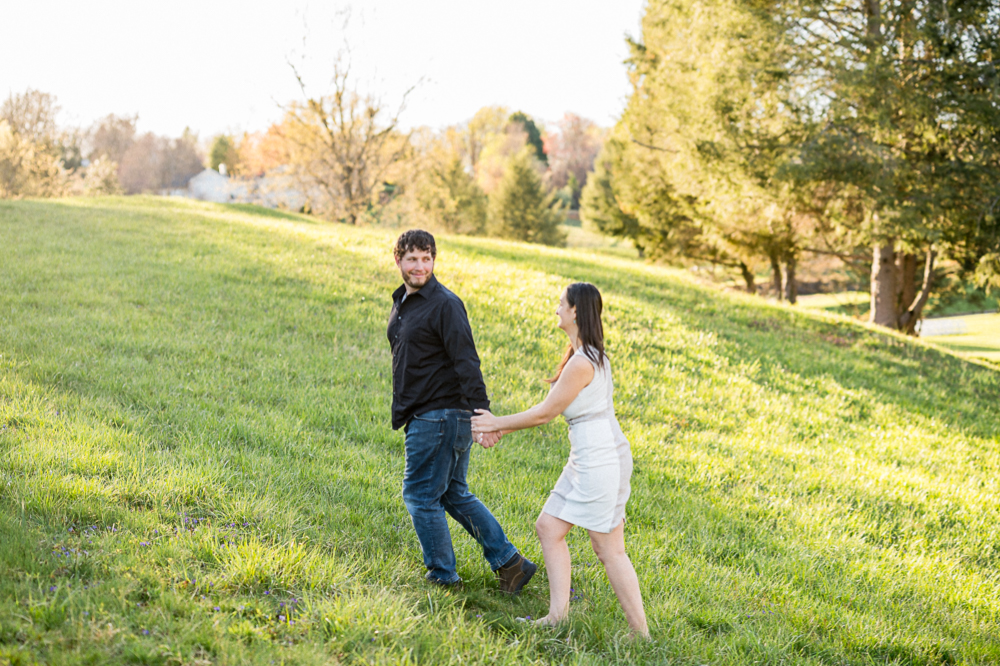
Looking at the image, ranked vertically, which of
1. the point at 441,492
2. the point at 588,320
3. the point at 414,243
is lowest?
the point at 441,492

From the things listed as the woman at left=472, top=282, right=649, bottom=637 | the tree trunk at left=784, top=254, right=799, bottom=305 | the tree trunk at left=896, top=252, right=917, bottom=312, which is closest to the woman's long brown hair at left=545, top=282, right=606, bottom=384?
the woman at left=472, top=282, right=649, bottom=637

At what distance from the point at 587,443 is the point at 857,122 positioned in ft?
45.4

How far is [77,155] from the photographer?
2395 inches

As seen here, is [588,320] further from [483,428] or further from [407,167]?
[407,167]

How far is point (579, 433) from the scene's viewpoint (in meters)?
3.33

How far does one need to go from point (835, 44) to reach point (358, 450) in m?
14.4

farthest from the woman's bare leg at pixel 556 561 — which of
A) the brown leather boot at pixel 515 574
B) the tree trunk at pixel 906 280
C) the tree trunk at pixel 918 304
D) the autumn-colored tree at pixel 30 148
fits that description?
the autumn-colored tree at pixel 30 148

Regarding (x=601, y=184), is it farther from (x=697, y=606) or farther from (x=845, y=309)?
(x=697, y=606)

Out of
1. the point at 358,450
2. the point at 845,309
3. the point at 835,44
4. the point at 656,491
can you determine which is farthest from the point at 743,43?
the point at 845,309

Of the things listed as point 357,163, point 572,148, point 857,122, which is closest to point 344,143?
point 357,163

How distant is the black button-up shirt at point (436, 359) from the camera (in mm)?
3482

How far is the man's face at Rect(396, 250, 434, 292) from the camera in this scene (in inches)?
139

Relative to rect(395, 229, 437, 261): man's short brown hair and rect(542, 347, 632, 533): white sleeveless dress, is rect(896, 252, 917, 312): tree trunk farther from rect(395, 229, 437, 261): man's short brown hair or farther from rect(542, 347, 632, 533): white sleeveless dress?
rect(395, 229, 437, 261): man's short brown hair

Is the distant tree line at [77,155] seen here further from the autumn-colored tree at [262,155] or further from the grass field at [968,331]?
the grass field at [968,331]
